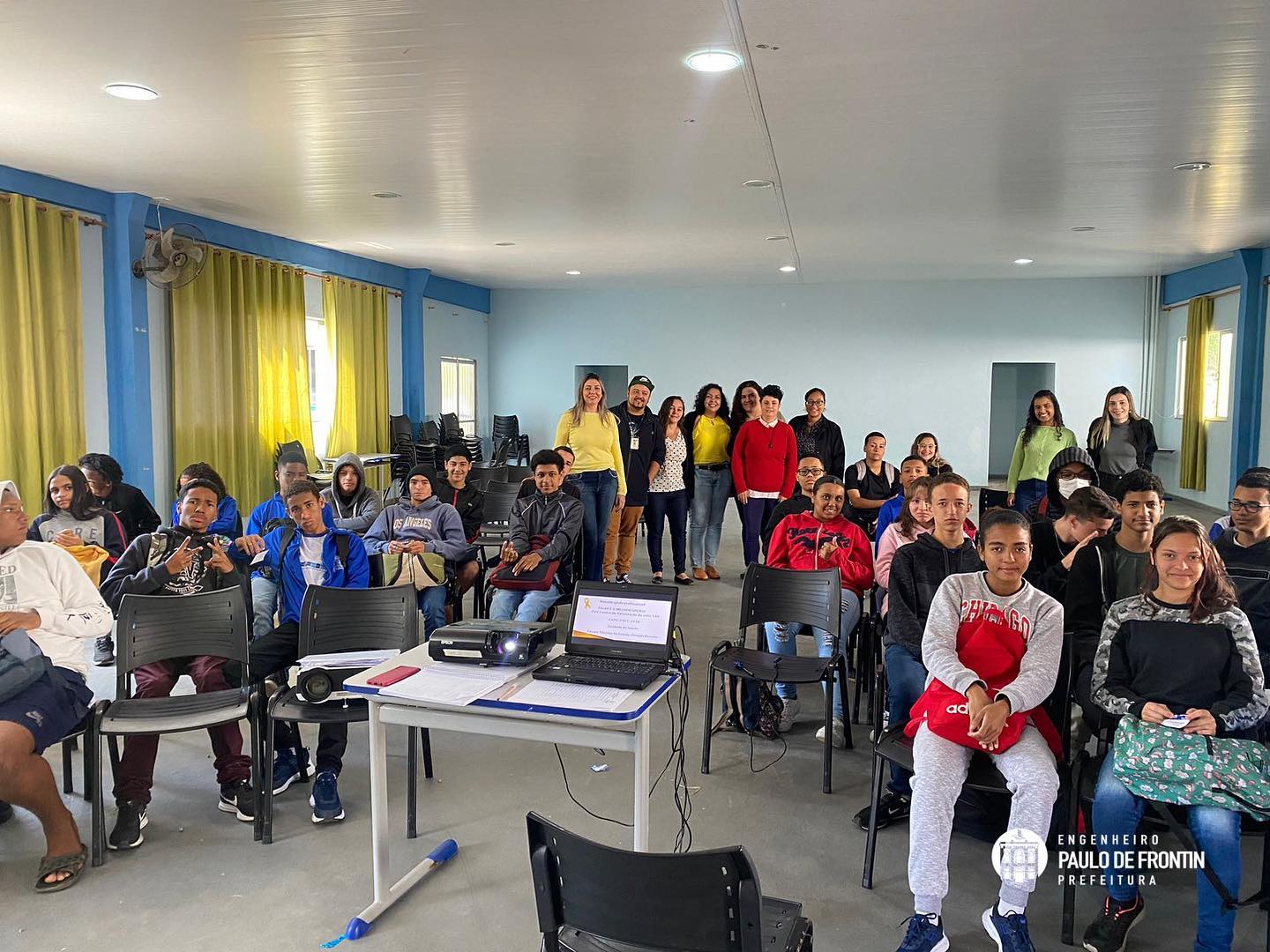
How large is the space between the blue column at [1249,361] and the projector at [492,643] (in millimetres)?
9861

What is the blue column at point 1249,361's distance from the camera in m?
10.1

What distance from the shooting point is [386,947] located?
2494 mm

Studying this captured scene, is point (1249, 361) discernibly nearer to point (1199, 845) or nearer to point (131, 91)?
point (1199, 845)

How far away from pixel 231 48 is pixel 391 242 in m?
5.77

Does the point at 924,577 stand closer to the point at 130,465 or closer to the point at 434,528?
the point at 434,528

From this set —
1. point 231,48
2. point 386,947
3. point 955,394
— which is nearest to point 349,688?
point 386,947

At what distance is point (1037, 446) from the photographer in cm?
676

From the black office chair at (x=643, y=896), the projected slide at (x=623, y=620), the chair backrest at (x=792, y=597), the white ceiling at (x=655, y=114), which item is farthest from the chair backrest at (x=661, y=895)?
the white ceiling at (x=655, y=114)

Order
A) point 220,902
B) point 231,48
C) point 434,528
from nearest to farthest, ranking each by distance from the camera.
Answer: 1. point 220,902
2. point 231,48
3. point 434,528

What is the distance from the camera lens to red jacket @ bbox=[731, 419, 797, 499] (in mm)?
6746

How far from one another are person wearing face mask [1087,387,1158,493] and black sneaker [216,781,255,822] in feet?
20.7

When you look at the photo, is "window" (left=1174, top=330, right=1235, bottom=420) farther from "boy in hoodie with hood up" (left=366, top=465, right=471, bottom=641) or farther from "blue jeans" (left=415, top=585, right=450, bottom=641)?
"blue jeans" (left=415, top=585, right=450, bottom=641)

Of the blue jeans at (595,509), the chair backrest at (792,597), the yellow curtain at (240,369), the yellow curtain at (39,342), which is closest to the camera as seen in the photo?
the chair backrest at (792,597)

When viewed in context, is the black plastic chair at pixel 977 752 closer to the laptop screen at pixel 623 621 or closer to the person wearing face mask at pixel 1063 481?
the laptop screen at pixel 623 621
